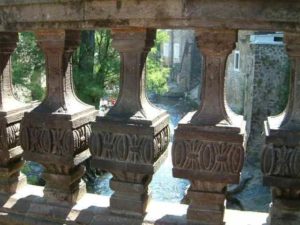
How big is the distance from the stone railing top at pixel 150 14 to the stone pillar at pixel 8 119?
0.14 metres

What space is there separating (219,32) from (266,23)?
0.20m

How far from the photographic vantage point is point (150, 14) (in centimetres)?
192

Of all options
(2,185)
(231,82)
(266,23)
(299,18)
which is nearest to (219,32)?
(266,23)

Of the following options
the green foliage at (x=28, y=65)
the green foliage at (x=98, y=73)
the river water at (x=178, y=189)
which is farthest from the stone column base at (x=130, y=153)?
the river water at (x=178, y=189)

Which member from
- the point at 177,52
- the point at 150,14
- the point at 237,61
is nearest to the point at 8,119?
the point at 150,14

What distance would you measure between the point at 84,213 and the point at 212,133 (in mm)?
868

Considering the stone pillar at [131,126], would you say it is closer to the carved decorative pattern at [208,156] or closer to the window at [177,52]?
the carved decorative pattern at [208,156]

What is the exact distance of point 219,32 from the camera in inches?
72.9

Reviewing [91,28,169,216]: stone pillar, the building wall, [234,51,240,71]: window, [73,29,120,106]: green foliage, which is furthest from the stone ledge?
[234,51,240,71]: window

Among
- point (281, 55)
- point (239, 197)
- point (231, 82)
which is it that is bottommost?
point (239, 197)

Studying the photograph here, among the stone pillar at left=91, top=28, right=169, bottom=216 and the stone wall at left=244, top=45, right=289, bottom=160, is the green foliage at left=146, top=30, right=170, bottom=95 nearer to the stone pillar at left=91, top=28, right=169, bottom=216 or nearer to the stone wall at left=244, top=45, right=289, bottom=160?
the stone wall at left=244, top=45, right=289, bottom=160

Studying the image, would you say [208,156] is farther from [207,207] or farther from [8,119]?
[8,119]

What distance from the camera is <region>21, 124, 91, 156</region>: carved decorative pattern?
7.02 feet

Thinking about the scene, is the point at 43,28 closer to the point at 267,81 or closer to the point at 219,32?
the point at 219,32
